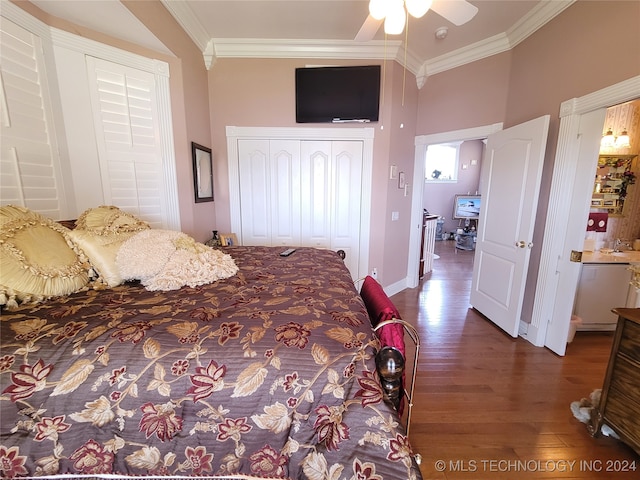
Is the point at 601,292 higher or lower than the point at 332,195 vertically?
lower

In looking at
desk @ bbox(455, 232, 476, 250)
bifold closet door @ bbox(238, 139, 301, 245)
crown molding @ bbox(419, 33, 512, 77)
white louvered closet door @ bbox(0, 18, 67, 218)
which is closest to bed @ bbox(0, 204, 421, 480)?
white louvered closet door @ bbox(0, 18, 67, 218)

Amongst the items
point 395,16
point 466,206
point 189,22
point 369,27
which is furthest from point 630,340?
point 466,206

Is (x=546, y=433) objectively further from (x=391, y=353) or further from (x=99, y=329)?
(x=99, y=329)

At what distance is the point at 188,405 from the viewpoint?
83cm

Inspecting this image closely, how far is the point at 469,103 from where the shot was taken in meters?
2.96

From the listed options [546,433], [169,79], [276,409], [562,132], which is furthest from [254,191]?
[546,433]

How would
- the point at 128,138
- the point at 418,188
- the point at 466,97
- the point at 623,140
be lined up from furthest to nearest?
the point at 418,188
the point at 466,97
the point at 623,140
the point at 128,138

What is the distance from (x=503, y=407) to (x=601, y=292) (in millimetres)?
1801

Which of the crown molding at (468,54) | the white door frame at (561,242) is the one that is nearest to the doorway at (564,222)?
the white door frame at (561,242)

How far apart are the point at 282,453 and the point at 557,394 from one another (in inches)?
81.3

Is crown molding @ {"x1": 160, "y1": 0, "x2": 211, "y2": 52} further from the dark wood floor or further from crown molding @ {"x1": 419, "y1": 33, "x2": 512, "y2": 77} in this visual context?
the dark wood floor

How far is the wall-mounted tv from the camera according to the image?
24.0ft

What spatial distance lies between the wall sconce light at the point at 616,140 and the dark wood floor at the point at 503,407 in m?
2.06

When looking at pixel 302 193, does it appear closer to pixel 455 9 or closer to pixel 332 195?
pixel 332 195
